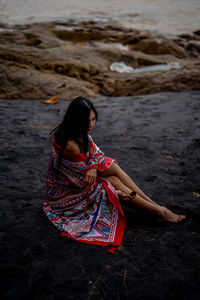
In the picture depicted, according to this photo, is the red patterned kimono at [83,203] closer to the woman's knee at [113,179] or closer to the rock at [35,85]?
the woman's knee at [113,179]

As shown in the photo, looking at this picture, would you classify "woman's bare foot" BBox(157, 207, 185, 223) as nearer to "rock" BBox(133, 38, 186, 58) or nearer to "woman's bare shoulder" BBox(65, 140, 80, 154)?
"woman's bare shoulder" BBox(65, 140, 80, 154)

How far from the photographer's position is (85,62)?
282 inches

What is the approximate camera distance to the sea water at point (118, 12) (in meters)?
10.7

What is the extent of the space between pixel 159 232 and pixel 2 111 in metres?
3.97

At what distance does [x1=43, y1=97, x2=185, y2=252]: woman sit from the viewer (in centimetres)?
166

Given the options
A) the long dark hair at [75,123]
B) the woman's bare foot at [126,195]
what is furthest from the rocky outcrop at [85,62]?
the woman's bare foot at [126,195]

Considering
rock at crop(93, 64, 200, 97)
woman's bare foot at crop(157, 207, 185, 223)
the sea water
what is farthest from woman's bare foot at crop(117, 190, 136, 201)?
the sea water

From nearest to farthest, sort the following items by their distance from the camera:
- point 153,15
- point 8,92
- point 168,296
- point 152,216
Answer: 1. point 168,296
2. point 152,216
3. point 8,92
4. point 153,15

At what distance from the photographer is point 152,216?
1.88 meters

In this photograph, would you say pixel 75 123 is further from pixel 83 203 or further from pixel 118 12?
pixel 118 12

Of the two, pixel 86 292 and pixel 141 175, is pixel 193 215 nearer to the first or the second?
pixel 141 175

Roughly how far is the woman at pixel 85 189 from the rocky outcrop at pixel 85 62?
4.24 metres

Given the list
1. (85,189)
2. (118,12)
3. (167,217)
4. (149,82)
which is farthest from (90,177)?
(118,12)

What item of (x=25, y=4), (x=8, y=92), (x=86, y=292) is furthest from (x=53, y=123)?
(x=25, y=4)
